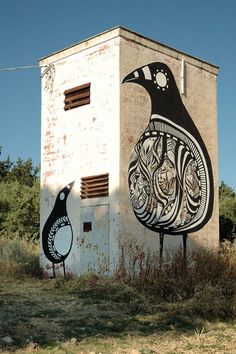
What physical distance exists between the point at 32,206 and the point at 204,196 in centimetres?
981

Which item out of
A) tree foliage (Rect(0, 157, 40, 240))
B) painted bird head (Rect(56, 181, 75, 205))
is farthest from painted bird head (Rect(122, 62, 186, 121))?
tree foliage (Rect(0, 157, 40, 240))

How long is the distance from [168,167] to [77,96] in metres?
3.20

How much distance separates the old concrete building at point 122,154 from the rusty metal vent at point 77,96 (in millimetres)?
30

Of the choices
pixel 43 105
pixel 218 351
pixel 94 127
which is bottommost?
pixel 218 351

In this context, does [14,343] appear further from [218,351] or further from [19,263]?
[19,263]

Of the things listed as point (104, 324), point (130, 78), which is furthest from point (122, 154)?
point (104, 324)

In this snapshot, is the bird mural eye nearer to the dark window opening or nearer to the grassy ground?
the dark window opening

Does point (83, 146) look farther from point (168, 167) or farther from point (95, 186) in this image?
point (168, 167)

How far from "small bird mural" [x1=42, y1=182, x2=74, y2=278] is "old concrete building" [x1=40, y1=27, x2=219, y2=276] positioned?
3 cm

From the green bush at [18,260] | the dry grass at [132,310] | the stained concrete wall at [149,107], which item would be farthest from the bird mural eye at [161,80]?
the green bush at [18,260]

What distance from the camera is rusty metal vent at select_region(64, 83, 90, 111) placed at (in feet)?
48.9

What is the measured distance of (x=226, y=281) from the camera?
436 inches

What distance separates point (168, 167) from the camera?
14805 mm

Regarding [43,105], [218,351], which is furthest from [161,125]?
[218,351]
